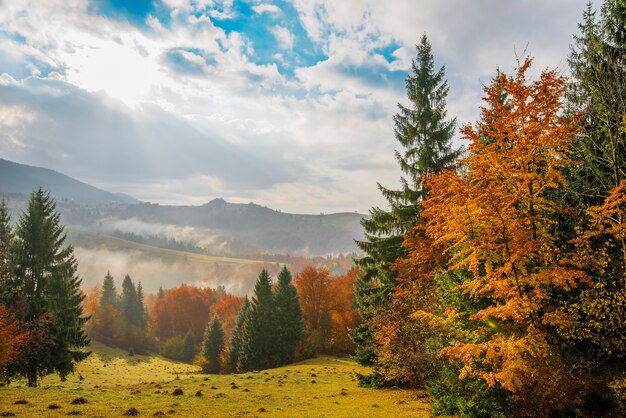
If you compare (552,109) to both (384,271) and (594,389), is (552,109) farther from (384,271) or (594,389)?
(384,271)

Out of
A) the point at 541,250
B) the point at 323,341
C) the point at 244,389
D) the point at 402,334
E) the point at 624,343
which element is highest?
the point at 541,250


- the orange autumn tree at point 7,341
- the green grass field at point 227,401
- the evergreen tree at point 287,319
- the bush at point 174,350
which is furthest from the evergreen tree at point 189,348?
the green grass field at point 227,401

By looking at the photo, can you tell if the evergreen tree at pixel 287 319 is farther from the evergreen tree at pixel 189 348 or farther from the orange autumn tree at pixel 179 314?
the orange autumn tree at pixel 179 314

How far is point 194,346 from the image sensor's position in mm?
86062

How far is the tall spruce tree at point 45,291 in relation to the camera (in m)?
30.7

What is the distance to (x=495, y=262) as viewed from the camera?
13180 millimetres

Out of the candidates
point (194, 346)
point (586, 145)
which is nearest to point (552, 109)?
point (586, 145)

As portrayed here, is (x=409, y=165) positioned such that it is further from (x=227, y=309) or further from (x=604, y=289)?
(x=227, y=309)

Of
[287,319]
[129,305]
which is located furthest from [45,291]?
[129,305]

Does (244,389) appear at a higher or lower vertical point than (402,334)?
lower

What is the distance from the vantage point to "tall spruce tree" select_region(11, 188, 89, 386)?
3072 centimetres

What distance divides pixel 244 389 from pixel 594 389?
809 inches

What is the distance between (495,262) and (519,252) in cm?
142

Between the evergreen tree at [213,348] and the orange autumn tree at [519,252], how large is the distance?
61108 mm
